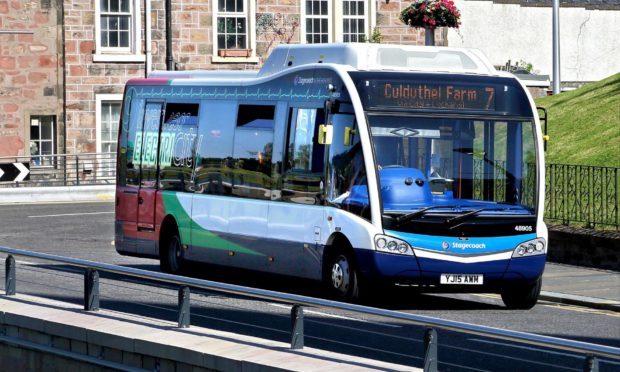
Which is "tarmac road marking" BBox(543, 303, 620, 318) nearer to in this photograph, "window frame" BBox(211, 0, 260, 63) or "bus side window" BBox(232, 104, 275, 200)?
"bus side window" BBox(232, 104, 275, 200)

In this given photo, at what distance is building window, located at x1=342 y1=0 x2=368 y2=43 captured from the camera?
5181cm

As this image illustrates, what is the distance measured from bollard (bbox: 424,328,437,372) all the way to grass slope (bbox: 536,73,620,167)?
18.4m

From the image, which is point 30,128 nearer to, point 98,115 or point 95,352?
point 98,115

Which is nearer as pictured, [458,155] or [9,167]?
[458,155]

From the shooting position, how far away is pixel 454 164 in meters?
19.2

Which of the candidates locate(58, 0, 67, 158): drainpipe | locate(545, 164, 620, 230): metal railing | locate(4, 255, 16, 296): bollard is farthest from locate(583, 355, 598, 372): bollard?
locate(58, 0, 67, 158): drainpipe

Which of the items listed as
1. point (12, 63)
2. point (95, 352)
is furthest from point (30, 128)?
point (95, 352)

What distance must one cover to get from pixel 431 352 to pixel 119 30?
3970 cm

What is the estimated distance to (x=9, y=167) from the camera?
1741 inches

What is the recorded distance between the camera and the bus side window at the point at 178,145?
73.9ft

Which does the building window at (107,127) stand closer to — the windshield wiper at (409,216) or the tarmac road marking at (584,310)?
the tarmac road marking at (584,310)

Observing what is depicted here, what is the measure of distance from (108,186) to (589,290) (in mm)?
25610

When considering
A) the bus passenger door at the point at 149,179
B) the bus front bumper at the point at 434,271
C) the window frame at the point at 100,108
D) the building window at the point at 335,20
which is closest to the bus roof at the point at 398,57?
the bus front bumper at the point at 434,271

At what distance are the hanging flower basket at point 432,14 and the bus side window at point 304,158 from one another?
1842 cm
